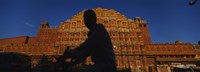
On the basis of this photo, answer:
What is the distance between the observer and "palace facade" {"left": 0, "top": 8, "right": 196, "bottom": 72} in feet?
137

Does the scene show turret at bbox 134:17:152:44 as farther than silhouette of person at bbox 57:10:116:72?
Yes

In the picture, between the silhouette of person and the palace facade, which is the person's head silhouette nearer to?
the silhouette of person

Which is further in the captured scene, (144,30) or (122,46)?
(144,30)

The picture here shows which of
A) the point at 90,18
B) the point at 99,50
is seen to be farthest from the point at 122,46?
the point at 99,50

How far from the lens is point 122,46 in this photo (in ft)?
141

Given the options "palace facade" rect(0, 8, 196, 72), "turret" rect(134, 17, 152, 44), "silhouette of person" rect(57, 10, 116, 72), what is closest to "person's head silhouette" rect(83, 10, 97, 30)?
"silhouette of person" rect(57, 10, 116, 72)

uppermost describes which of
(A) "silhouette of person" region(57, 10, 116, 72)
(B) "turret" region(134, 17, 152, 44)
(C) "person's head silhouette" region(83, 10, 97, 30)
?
(B) "turret" region(134, 17, 152, 44)

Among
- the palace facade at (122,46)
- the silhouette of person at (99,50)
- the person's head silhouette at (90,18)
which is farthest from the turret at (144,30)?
the silhouette of person at (99,50)

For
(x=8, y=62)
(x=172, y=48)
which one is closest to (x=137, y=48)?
(x=172, y=48)

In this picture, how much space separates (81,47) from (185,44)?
46.9 m

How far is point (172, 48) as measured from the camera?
44562 millimetres

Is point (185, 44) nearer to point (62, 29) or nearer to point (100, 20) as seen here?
point (100, 20)

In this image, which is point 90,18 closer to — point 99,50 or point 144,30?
point 99,50

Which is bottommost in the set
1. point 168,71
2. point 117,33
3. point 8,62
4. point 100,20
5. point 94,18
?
point 168,71
